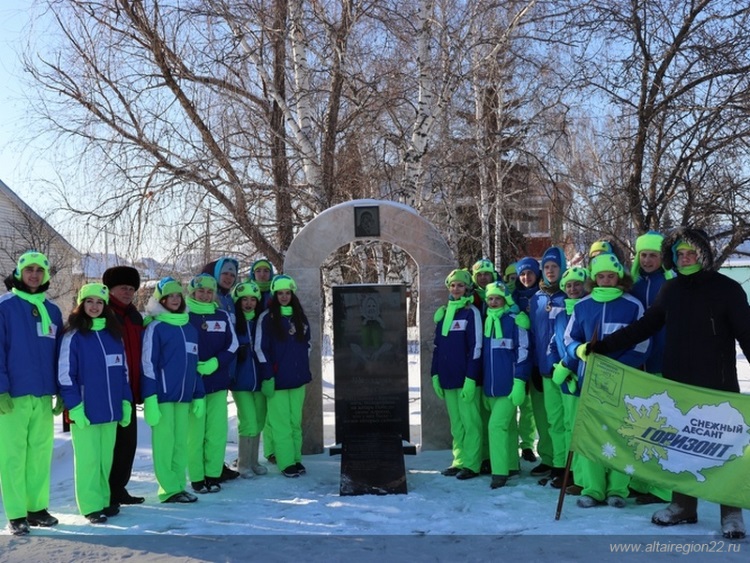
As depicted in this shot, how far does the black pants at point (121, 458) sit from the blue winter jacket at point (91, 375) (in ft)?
1.66

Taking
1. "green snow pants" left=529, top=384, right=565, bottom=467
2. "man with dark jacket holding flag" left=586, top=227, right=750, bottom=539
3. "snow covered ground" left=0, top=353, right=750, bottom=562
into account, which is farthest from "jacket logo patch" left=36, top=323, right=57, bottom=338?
"man with dark jacket holding flag" left=586, top=227, right=750, bottom=539

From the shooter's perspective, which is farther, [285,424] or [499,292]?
[285,424]

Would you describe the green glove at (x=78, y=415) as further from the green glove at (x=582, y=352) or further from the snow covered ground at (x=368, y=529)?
the green glove at (x=582, y=352)

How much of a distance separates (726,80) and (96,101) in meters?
8.06

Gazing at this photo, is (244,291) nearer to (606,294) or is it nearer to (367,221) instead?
(367,221)

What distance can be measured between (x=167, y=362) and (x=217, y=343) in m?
0.60

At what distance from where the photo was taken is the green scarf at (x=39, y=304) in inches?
199

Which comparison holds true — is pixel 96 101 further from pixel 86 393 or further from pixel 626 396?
pixel 626 396

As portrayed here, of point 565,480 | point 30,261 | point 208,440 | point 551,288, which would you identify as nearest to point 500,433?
point 565,480

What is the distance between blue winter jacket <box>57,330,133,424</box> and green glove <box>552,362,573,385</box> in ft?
11.2

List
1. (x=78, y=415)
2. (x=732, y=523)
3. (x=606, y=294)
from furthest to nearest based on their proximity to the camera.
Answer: (x=606, y=294) → (x=78, y=415) → (x=732, y=523)

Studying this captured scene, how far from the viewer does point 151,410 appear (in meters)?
5.46

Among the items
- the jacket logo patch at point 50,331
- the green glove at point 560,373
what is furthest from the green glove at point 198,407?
the green glove at point 560,373

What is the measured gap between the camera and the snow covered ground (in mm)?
4488
